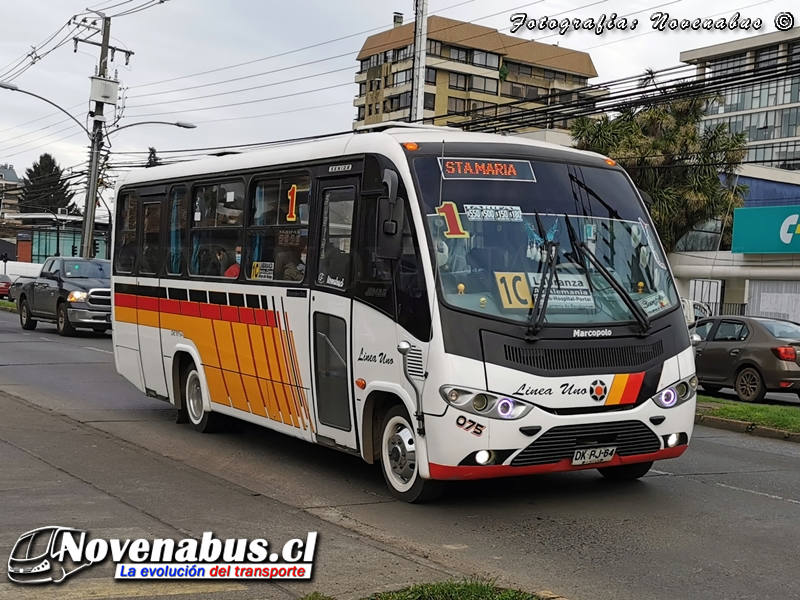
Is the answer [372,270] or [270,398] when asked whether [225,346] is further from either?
[372,270]

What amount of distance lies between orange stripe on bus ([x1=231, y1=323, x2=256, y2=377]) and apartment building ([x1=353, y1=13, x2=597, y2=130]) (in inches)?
2763

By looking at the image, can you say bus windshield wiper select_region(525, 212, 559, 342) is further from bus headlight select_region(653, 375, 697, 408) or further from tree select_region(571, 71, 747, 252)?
tree select_region(571, 71, 747, 252)

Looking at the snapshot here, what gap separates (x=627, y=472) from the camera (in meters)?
8.85

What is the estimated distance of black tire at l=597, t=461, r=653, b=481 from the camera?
873 cm

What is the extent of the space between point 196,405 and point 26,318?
18.6 metres

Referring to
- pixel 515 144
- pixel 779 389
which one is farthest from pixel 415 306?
pixel 779 389

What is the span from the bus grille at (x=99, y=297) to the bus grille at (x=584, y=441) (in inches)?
780

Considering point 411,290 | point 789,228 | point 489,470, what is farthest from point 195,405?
point 789,228

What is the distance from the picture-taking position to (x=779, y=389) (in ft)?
56.2

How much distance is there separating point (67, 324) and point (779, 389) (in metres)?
16.7

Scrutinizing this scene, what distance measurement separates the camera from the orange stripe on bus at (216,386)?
34.7 ft

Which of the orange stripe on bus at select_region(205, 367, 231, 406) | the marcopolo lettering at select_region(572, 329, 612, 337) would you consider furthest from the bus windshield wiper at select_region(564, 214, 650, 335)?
the orange stripe on bus at select_region(205, 367, 231, 406)

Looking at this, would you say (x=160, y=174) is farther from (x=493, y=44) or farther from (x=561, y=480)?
(x=493, y=44)

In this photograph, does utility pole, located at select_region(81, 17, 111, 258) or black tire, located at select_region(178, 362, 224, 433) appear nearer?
black tire, located at select_region(178, 362, 224, 433)
